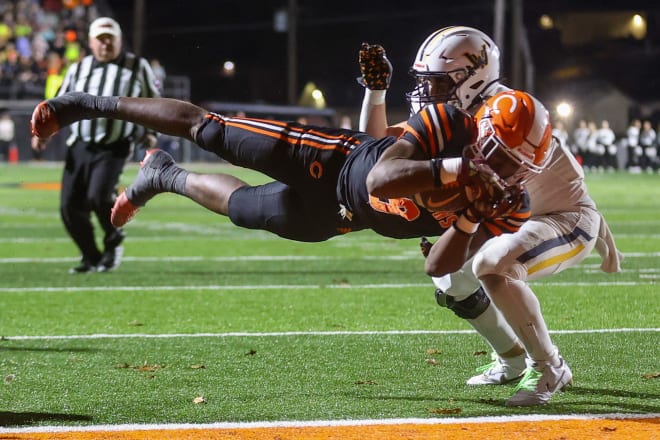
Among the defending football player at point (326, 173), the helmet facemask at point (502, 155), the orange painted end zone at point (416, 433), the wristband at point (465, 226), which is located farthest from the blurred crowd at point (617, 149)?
the orange painted end zone at point (416, 433)

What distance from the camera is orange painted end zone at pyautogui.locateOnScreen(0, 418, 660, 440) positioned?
12.7ft

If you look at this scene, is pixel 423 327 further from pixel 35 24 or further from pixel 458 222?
pixel 35 24

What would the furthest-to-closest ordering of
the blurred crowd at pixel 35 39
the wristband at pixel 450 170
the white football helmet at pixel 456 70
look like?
1. the blurred crowd at pixel 35 39
2. the white football helmet at pixel 456 70
3. the wristband at pixel 450 170

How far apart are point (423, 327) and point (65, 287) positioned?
298 centimetres

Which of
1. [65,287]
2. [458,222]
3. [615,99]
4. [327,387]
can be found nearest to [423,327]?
[327,387]

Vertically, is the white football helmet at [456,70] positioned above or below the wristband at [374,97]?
above

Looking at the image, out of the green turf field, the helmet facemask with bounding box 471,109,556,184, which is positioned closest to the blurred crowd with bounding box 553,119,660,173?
the green turf field

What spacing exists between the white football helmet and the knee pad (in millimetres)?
738

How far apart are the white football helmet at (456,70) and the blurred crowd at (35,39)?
25.3m

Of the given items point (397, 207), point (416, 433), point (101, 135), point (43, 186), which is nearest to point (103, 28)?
point (101, 135)

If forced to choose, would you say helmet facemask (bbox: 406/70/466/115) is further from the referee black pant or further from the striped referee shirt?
the referee black pant

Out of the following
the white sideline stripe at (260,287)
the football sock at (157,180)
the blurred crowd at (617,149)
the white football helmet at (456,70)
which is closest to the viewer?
the white football helmet at (456,70)

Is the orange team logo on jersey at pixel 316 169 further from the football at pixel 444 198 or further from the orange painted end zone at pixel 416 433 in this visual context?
the orange painted end zone at pixel 416 433

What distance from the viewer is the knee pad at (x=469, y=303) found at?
4.78 m
